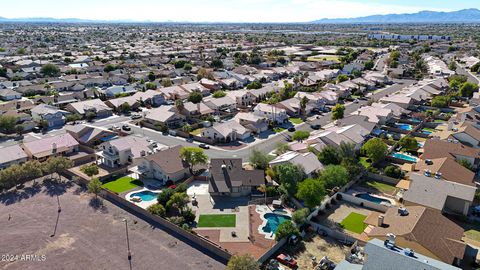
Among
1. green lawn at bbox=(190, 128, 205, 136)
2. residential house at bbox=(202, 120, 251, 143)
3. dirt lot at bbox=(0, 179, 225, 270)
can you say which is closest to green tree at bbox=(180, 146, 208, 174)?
dirt lot at bbox=(0, 179, 225, 270)

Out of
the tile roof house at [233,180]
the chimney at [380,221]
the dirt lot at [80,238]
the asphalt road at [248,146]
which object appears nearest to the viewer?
the dirt lot at [80,238]

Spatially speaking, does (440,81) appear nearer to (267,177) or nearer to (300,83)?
(300,83)

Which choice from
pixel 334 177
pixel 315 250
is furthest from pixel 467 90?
pixel 315 250

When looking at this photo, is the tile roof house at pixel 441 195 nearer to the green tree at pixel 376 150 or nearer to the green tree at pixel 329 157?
the green tree at pixel 376 150

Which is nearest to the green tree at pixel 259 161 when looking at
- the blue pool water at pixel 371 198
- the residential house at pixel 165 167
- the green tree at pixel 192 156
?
the green tree at pixel 192 156

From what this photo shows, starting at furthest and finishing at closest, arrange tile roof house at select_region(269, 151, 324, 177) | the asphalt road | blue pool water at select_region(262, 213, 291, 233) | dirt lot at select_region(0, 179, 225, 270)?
the asphalt road < tile roof house at select_region(269, 151, 324, 177) < blue pool water at select_region(262, 213, 291, 233) < dirt lot at select_region(0, 179, 225, 270)

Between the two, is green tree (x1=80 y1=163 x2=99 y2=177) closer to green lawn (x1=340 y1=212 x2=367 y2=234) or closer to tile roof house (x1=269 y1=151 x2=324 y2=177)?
tile roof house (x1=269 y1=151 x2=324 y2=177)
